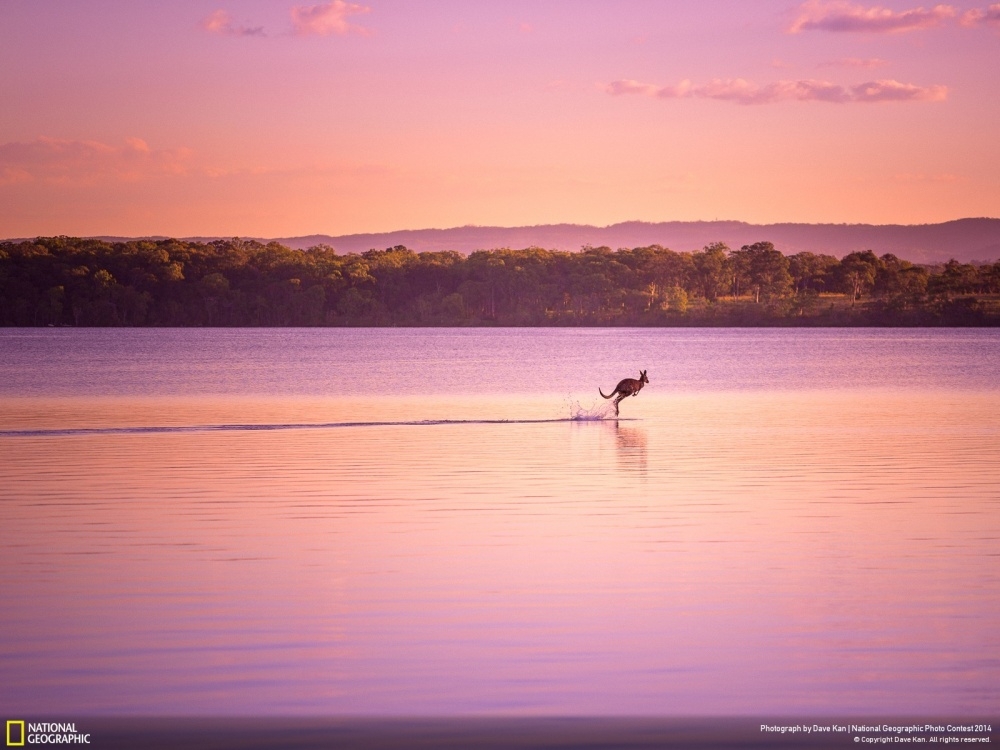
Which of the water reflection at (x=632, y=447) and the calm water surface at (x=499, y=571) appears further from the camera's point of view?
the water reflection at (x=632, y=447)

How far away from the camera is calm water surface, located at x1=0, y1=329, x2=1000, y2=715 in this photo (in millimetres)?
7586

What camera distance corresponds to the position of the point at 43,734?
671 centimetres

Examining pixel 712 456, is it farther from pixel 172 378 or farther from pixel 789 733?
pixel 172 378

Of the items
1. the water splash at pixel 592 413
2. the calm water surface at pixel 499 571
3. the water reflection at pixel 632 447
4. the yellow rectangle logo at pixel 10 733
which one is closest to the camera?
the yellow rectangle logo at pixel 10 733

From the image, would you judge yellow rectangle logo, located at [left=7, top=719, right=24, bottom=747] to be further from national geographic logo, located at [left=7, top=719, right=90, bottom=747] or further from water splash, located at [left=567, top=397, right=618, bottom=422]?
water splash, located at [left=567, top=397, right=618, bottom=422]

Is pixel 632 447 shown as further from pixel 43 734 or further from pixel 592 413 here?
pixel 43 734

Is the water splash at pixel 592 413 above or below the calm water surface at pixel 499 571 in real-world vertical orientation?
below

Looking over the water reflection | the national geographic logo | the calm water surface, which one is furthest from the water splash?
the national geographic logo

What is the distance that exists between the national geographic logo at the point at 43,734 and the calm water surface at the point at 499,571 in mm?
277

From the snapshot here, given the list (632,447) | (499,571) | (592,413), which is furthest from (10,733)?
(592,413)

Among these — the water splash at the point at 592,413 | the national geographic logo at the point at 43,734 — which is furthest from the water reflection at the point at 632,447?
the national geographic logo at the point at 43,734

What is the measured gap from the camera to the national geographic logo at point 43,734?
21.8 ft

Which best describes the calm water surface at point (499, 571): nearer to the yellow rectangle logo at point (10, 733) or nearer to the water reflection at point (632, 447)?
the water reflection at point (632, 447)

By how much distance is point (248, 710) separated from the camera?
7.10m
